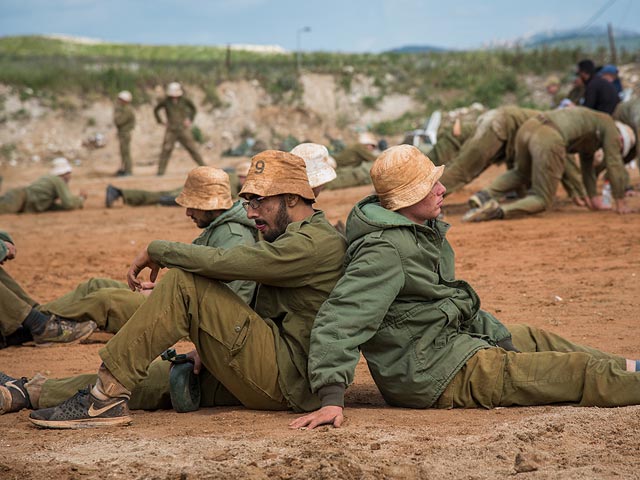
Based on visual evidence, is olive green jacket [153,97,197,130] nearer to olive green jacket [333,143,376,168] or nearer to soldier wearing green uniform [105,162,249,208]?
soldier wearing green uniform [105,162,249,208]

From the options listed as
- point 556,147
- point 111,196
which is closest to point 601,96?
point 556,147

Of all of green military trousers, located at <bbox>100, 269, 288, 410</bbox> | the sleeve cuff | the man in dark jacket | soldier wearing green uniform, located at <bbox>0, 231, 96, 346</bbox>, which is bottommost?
soldier wearing green uniform, located at <bbox>0, 231, 96, 346</bbox>

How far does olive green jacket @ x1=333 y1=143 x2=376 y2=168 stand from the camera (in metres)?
17.9

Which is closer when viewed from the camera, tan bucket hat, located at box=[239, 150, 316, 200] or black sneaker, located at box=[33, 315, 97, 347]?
tan bucket hat, located at box=[239, 150, 316, 200]

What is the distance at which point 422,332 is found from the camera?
4.73m

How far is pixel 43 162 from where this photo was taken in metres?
26.6

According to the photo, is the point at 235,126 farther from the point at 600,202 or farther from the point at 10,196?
the point at 600,202

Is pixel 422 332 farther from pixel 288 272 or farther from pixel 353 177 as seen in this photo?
pixel 353 177

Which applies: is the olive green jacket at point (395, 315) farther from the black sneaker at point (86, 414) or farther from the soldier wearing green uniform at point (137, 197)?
the soldier wearing green uniform at point (137, 197)

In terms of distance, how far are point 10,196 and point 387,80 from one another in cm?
1861

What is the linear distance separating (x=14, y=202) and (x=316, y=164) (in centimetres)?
983

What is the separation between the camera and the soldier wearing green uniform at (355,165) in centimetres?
1744

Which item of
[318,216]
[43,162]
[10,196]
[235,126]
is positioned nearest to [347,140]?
[235,126]

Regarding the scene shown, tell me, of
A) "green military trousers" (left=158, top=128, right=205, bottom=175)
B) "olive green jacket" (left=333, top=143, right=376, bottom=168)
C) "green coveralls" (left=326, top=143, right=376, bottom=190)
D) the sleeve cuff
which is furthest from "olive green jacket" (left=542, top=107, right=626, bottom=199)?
"green military trousers" (left=158, top=128, right=205, bottom=175)
